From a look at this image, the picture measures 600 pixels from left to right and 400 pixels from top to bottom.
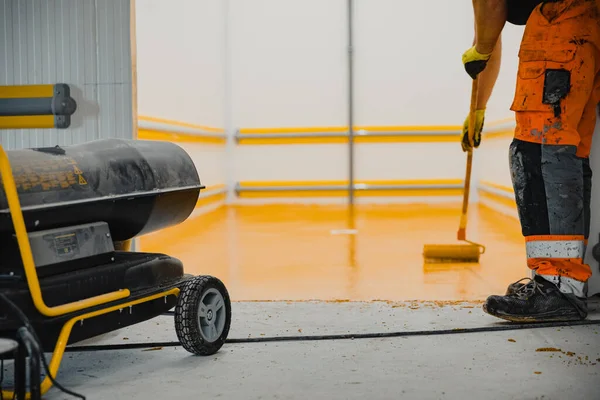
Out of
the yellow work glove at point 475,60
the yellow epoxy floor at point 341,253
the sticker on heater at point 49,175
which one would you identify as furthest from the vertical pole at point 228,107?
the sticker on heater at point 49,175

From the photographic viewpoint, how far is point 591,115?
112 inches

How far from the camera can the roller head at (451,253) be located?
4.38 m

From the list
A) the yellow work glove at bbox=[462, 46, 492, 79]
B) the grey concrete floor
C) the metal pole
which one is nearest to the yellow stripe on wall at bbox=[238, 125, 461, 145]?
the metal pole

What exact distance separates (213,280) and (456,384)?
31.2 inches

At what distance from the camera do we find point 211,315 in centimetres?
227

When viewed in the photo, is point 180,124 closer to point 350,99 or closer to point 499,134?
point 350,99

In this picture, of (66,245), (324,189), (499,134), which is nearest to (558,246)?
(66,245)

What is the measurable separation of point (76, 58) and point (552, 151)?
6.31 ft

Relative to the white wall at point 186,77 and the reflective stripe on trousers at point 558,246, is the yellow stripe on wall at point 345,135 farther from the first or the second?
the reflective stripe on trousers at point 558,246

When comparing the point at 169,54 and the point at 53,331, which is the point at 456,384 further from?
the point at 169,54

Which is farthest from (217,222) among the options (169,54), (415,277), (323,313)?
(323,313)

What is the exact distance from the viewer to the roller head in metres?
4.38

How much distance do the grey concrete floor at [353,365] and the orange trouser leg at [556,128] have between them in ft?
0.95

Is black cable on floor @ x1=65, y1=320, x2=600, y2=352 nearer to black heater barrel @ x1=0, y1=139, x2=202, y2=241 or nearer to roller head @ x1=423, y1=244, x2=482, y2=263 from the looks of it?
black heater barrel @ x1=0, y1=139, x2=202, y2=241
